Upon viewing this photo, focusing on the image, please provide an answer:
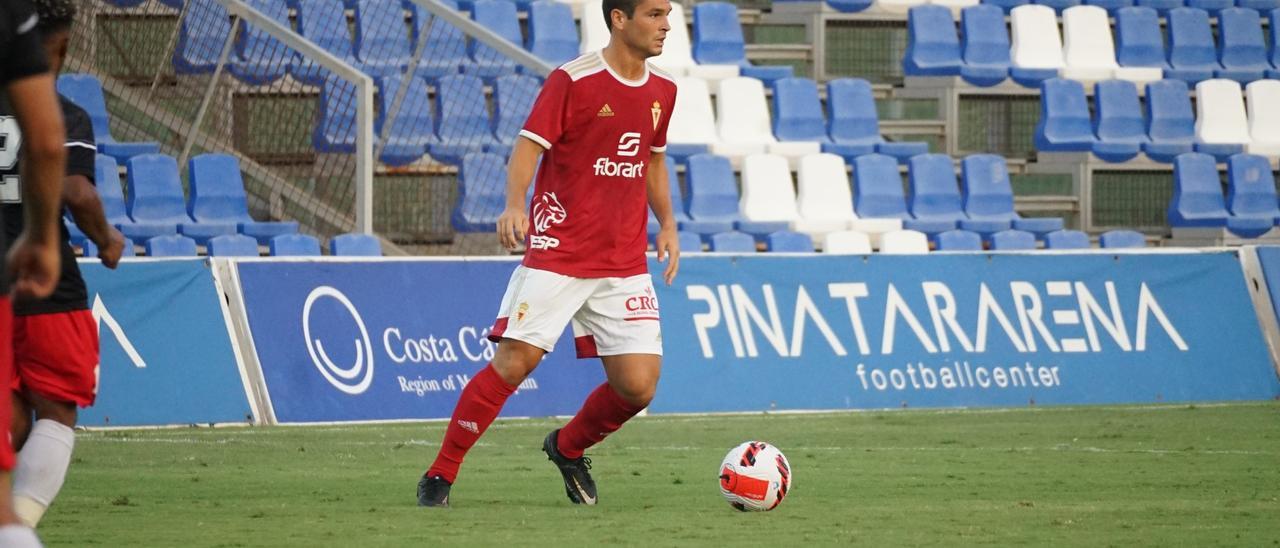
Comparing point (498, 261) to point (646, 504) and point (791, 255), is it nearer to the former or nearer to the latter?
point (791, 255)

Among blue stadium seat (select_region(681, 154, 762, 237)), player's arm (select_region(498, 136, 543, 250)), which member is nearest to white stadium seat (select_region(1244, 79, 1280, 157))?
blue stadium seat (select_region(681, 154, 762, 237))

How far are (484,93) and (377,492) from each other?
918cm

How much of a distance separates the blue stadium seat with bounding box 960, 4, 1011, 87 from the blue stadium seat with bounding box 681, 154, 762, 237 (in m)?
4.53

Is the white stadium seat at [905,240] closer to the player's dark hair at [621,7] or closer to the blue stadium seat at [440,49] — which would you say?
the blue stadium seat at [440,49]

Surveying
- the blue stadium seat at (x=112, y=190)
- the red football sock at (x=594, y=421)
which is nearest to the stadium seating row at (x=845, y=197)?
the blue stadium seat at (x=112, y=190)

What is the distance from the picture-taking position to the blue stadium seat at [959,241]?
18.9 metres

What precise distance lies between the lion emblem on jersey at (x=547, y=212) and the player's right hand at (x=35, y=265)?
3763 millimetres

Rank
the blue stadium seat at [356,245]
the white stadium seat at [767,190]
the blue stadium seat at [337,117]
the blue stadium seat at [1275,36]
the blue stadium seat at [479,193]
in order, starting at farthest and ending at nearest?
1. the blue stadium seat at [1275,36]
2. the white stadium seat at [767,190]
3. the blue stadium seat at [479,193]
4. the blue stadium seat at [337,117]
5. the blue stadium seat at [356,245]

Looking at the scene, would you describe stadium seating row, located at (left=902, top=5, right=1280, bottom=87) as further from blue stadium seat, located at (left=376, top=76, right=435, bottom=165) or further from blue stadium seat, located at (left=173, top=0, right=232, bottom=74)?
blue stadium seat, located at (left=173, top=0, right=232, bottom=74)

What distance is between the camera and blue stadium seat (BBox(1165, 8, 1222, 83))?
23953 millimetres

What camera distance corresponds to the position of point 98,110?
1633 cm

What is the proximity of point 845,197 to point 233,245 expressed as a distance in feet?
22.7

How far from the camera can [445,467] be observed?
8.06 metres

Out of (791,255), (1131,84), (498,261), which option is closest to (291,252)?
(498,261)
